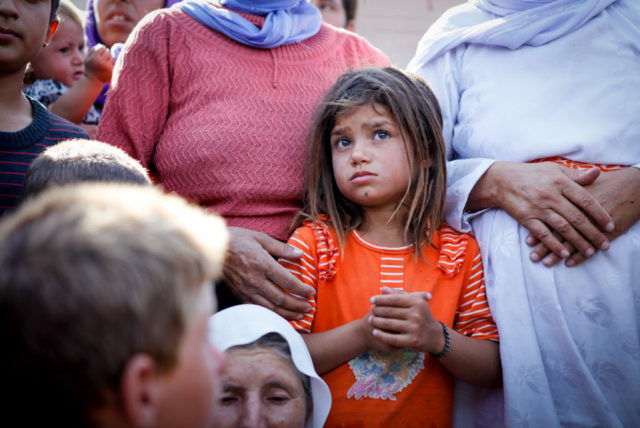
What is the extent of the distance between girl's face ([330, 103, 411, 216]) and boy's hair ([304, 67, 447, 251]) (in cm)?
3

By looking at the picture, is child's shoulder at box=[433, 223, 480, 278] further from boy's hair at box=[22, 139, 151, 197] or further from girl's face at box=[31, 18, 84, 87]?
girl's face at box=[31, 18, 84, 87]

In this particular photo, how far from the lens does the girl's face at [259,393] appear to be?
1724 millimetres

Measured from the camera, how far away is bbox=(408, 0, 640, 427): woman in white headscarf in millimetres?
2016

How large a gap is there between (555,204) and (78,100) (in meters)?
2.41

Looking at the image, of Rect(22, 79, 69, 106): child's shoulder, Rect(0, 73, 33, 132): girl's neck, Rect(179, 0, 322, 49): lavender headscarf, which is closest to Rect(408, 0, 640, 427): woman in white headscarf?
Rect(179, 0, 322, 49): lavender headscarf

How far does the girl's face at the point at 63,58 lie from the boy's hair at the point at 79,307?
303cm

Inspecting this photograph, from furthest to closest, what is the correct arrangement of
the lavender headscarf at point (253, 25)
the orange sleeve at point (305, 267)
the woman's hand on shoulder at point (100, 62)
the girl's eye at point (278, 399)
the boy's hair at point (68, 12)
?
the boy's hair at point (68, 12)
the woman's hand on shoulder at point (100, 62)
the lavender headscarf at point (253, 25)
the orange sleeve at point (305, 267)
the girl's eye at point (278, 399)

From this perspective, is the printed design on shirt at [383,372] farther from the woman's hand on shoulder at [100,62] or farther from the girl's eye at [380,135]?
the woman's hand on shoulder at [100,62]

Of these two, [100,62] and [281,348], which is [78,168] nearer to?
[281,348]

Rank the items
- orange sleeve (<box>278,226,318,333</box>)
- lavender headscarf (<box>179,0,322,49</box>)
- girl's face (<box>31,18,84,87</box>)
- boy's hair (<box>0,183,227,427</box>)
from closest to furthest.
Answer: boy's hair (<box>0,183,227,427</box>) → orange sleeve (<box>278,226,318,333</box>) → lavender headscarf (<box>179,0,322,49</box>) → girl's face (<box>31,18,84,87</box>)

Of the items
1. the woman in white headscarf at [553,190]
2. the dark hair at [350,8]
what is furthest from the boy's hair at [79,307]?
the dark hair at [350,8]

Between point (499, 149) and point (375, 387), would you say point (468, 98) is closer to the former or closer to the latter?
point (499, 149)

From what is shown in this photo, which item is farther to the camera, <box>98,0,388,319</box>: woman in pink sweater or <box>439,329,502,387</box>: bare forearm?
<box>98,0,388,319</box>: woman in pink sweater

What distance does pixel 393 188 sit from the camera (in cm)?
223
